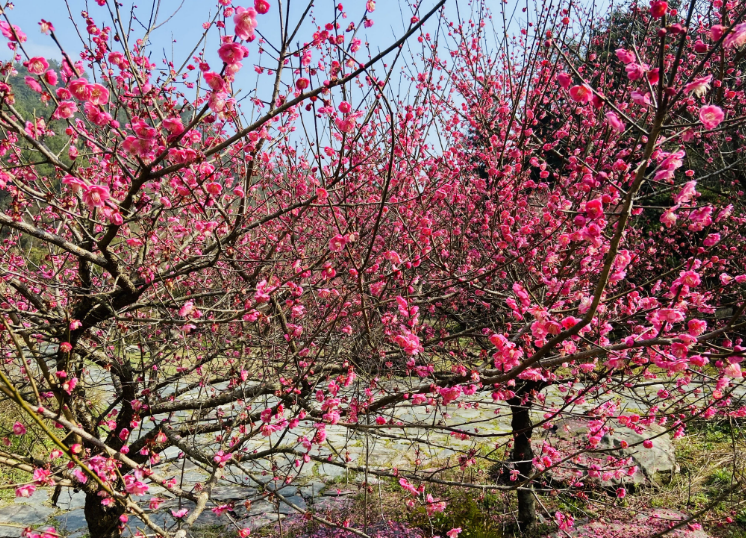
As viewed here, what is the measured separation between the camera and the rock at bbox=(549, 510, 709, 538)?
15.1 ft

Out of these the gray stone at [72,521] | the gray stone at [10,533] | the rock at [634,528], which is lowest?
the gray stone at [10,533]

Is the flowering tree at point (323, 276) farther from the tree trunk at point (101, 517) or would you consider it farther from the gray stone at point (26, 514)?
the gray stone at point (26, 514)

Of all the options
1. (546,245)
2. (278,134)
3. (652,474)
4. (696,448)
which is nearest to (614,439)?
(652,474)

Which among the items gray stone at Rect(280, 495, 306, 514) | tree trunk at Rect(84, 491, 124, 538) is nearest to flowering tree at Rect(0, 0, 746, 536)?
tree trunk at Rect(84, 491, 124, 538)

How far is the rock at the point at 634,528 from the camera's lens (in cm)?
461

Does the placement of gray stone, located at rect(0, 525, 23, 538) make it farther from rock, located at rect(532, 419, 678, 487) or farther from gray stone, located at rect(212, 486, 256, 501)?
rock, located at rect(532, 419, 678, 487)

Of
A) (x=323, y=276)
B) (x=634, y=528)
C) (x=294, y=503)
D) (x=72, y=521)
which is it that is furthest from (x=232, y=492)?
(x=634, y=528)

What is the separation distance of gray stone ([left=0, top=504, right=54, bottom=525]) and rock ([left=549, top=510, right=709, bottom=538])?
5.51 metres

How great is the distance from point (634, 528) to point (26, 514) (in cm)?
660

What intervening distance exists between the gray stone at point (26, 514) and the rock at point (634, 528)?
18.1 feet

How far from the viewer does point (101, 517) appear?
348cm

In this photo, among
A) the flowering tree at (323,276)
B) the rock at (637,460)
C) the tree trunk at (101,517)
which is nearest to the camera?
the flowering tree at (323,276)

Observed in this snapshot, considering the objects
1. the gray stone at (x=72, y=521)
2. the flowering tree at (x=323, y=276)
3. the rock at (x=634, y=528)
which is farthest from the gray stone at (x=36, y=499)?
the rock at (x=634, y=528)

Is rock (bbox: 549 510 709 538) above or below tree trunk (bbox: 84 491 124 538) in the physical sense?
above
